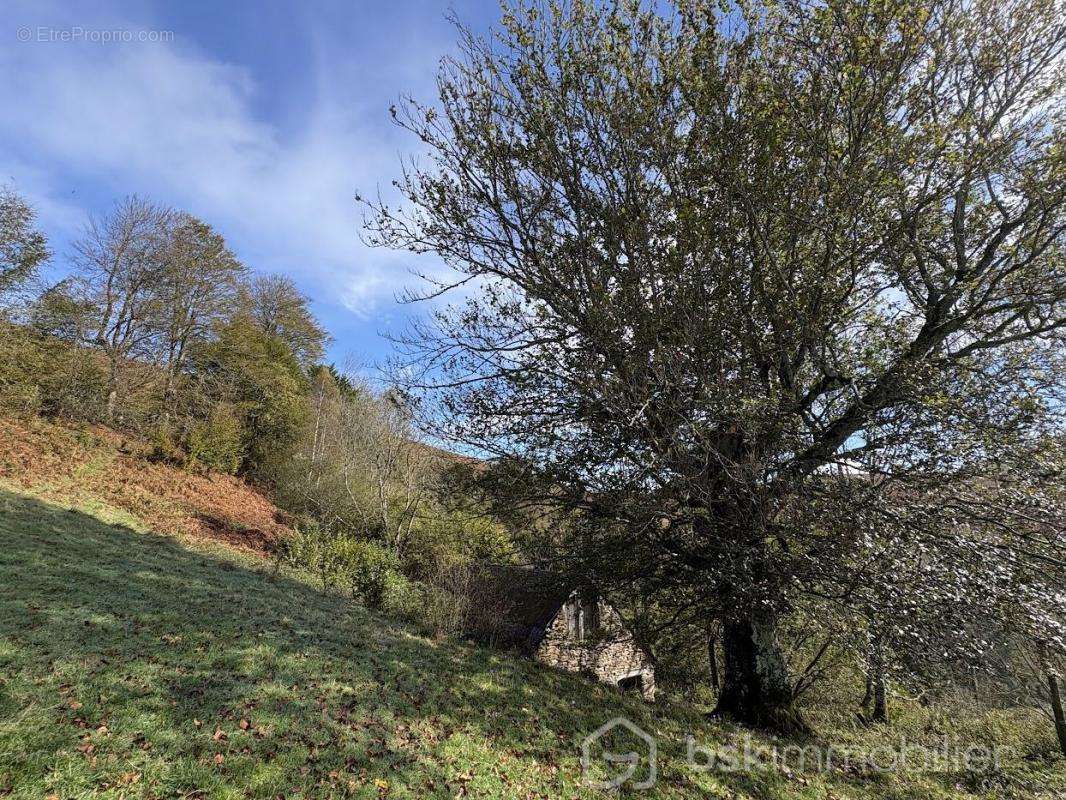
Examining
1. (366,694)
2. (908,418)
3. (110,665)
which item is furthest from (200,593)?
(908,418)

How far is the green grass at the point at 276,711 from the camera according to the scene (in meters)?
3.71

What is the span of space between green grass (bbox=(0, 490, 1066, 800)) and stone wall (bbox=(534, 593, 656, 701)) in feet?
5.18

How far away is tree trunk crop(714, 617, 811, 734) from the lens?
23.8 ft

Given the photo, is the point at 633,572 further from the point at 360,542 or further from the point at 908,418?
the point at 360,542

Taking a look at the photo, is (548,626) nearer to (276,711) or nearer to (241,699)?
(276,711)

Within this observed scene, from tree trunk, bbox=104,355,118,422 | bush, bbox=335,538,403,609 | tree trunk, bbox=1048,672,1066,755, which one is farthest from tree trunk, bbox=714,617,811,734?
tree trunk, bbox=104,355,118,422

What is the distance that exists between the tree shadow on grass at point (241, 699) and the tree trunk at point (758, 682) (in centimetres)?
162

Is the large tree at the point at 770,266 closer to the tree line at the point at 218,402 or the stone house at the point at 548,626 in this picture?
the stone house at the point at 548,626

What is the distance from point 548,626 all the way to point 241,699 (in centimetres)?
804

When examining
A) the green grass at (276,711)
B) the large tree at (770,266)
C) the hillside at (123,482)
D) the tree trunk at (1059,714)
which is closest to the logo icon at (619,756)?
the green grass at (276,711)

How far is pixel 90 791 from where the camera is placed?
3205 mm

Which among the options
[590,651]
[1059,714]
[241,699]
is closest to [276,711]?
[241,699]

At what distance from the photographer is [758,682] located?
745 cm

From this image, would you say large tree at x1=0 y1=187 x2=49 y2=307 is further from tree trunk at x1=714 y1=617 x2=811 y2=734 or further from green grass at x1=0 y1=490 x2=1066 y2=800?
tree trunk at x1=714 y1=617 x2=811 y2=734
